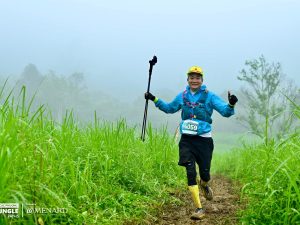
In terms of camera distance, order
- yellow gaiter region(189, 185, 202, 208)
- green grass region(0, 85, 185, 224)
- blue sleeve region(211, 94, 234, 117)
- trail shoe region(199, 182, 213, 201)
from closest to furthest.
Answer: green grass region(0, 85, 185, 224), yellow gaiter region(189, 185, 202, 208), blue sleeve region(211, 94, 234, 117), trail shoe region(199, 182, 213, 201)

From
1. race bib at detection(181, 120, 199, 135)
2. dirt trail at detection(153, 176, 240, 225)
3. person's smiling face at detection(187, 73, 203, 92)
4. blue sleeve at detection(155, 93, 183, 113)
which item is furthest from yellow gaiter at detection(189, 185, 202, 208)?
person's smiling face at detection(187, 73, 203, 92)

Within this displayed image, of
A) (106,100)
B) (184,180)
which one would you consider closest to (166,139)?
(184,180)

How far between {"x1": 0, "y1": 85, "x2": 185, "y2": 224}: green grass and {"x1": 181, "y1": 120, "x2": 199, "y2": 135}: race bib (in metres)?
1.00

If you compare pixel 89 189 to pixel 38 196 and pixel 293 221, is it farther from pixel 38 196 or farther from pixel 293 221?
pixel 293 221

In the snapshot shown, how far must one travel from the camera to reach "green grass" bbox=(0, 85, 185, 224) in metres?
3.77

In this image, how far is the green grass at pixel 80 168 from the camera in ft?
12.4

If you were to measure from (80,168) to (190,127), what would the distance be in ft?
6.89

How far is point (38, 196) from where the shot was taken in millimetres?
3807

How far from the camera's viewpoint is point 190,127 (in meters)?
6.93

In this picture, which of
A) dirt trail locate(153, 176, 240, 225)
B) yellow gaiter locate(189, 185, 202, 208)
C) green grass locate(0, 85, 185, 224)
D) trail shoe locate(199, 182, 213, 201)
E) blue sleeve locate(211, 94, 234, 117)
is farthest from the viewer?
trail shoe locate(199, 182, 213, 201)

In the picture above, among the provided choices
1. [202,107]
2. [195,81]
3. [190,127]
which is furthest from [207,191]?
[195,81]

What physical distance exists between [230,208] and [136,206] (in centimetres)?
193

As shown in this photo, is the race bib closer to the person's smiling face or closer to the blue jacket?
the blue jacket

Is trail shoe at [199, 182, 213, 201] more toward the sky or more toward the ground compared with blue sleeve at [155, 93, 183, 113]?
more toward the ground
